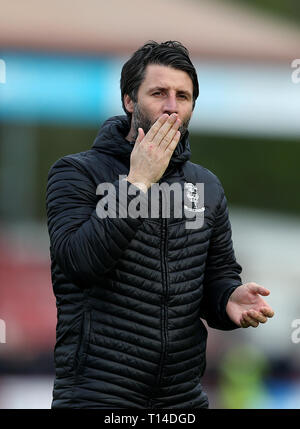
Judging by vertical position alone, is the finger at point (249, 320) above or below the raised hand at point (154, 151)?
below

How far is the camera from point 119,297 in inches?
137

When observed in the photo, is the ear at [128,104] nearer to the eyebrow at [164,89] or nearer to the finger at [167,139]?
the eyebrow at [164,89]

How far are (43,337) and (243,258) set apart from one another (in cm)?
238

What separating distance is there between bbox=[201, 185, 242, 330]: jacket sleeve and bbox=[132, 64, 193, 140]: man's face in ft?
1.33

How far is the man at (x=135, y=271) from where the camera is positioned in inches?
134

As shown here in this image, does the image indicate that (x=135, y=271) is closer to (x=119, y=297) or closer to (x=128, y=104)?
(x=119, y=297)

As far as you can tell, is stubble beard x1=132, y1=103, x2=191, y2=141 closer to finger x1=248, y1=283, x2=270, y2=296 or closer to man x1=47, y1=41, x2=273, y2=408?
man x1=47, y1=41, x2=273, y2=408

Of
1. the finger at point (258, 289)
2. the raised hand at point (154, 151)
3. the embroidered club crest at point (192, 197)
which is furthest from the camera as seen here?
the embroidered club crest at point (192, 197)

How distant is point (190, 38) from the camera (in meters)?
9.96

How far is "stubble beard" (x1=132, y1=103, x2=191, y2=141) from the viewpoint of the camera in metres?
3.64

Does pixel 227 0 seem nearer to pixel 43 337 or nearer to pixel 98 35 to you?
pixel 98 35

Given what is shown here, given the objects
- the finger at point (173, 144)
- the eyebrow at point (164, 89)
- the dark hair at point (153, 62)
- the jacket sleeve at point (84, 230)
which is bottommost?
the jacket sleeve at point (84, 230)

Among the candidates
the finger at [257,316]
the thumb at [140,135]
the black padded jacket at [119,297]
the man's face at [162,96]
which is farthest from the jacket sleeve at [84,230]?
the finger at [257,316]
